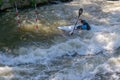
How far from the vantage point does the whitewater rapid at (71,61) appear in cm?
946

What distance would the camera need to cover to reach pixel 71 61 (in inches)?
405

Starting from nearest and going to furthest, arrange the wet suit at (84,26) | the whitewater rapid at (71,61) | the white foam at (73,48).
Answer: the whitewater rapid at (71,61) → the white foam at (73,48) → the wet suit at (84,26)

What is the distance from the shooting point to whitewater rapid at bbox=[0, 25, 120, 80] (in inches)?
372

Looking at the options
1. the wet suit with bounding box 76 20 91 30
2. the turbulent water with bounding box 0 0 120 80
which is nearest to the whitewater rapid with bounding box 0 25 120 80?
the turbulent water with bounding box 0 0 120 80

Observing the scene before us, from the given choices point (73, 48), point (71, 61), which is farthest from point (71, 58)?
point (73, 48)

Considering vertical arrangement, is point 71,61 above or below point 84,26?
below

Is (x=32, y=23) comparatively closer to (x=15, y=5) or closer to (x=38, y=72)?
(x=15, y=5)

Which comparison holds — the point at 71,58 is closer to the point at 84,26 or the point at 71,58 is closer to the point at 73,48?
the point at 73,48

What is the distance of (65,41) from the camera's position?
453 inches

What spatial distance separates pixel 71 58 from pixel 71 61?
0.24 meters

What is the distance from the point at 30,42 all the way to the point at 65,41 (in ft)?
4.02

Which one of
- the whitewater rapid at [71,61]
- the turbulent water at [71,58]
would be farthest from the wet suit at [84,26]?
the whitewater rapid at [71,61]

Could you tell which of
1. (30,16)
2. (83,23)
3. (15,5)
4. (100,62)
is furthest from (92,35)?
(15,5)

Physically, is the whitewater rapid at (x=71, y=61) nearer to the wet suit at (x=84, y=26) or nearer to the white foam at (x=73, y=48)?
the white foam at (x=73, y=48)
